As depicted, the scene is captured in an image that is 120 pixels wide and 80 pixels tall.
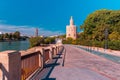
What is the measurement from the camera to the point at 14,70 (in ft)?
24.6

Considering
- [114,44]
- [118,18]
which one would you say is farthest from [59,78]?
[118,18]

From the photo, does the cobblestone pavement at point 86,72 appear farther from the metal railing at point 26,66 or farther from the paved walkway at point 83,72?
the metal railing at point 26,66

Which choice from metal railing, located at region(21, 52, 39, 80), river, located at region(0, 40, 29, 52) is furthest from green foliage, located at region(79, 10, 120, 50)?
metal railing, located at region(21, 52, 39, 80)

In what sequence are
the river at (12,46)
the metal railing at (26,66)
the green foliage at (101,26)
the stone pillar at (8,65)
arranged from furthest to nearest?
the river at (12,46)
the green foliage at (101,26)
the metal railing at (26,66)
the stone pillar at (8,65)

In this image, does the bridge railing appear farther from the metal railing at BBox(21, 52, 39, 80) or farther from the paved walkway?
the paved walkway

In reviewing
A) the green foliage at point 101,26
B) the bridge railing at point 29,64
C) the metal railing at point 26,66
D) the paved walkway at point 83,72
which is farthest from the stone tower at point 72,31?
the metal railing at point 26,66

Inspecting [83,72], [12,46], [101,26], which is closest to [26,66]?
[83,72]

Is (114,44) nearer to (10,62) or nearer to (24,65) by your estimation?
A: (24,65)

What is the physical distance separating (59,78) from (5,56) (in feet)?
17.7

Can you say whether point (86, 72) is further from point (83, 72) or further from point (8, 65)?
point (8, 65)

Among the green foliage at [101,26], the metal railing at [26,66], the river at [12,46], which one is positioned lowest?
the river at [12,46]

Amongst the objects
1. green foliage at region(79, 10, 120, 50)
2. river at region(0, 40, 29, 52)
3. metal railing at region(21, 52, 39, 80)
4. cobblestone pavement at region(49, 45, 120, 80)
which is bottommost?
river at region(0, 40, 29, 52)

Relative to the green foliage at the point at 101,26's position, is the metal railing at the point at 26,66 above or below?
below

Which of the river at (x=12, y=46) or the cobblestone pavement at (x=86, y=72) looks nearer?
the cobblestone pavement at (x=86, y=72)
